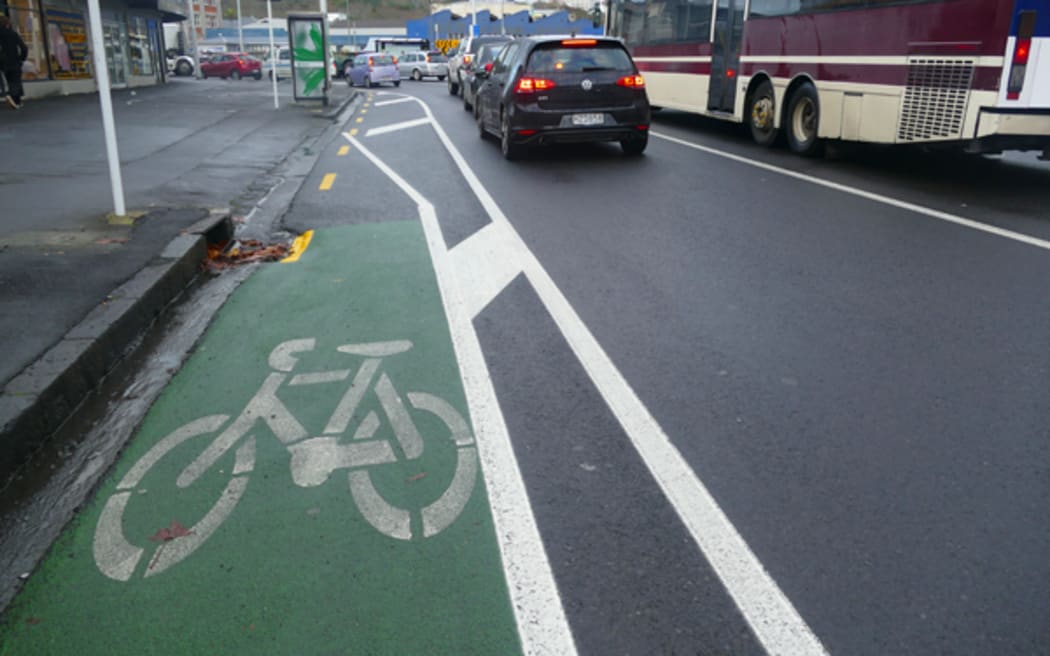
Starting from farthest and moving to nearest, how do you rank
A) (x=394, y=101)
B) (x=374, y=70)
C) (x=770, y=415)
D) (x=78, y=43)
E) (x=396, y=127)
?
(x=374, y=70), (x=78, y=43), (x=394, y=101), (x=396, y=127), (x=770, y=415)

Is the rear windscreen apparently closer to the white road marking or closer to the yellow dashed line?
the white road marking

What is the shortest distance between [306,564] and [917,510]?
87.5 inches

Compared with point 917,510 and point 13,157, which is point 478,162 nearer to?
point 13,157

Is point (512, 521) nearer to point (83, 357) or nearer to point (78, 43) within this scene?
point (83, 357)

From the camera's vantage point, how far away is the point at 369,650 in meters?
2.57

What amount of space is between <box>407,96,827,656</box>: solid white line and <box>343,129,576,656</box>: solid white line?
21.6 inches

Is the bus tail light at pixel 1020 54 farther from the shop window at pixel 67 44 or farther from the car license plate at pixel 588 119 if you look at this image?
the shop window at pixel 67 44

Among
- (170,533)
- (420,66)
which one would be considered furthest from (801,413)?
(420,66)

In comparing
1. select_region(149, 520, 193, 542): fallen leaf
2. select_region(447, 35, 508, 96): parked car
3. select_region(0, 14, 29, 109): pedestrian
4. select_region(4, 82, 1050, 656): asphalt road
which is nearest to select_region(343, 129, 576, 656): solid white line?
select_region(4, 82, 1050, 656): asphalt road

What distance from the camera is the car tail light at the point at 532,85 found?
495 inches

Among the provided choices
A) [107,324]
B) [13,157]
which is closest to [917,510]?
[107,324]

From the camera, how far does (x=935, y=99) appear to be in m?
9.96

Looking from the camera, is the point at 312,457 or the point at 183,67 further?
the point at 183,67

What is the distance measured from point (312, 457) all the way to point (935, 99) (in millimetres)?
8891
